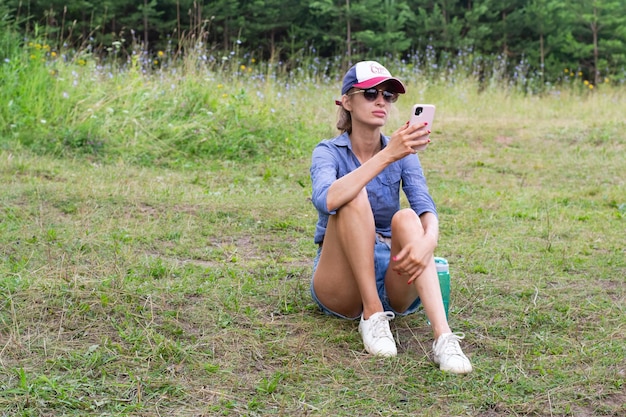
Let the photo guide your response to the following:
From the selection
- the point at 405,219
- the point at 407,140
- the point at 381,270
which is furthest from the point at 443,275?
the point at 407,140

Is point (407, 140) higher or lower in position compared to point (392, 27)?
higher

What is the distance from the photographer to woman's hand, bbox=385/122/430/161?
3379 mm

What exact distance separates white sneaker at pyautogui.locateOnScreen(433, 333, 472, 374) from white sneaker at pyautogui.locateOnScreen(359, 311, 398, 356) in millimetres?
219

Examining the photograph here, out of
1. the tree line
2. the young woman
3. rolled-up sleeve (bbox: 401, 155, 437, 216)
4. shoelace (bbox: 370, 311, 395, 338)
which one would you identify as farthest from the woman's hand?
the tree line

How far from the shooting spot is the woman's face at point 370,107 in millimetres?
3695

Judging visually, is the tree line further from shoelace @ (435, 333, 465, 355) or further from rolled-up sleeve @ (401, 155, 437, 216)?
shoelace @ (435, 333, 465, 355)

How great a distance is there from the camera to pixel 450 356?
10.9 ft

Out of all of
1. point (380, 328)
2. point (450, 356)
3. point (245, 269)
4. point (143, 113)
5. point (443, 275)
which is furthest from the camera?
point (143, 113)

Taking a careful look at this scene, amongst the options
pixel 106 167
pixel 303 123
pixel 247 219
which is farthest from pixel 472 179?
pixel 106 167

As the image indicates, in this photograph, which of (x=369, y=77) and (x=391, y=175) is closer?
(x=369, y=77)

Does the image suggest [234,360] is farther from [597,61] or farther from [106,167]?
[597,61]

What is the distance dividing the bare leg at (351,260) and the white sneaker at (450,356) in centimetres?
36

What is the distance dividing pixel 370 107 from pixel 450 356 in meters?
1.19

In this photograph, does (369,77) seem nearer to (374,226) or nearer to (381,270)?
(374,226)
